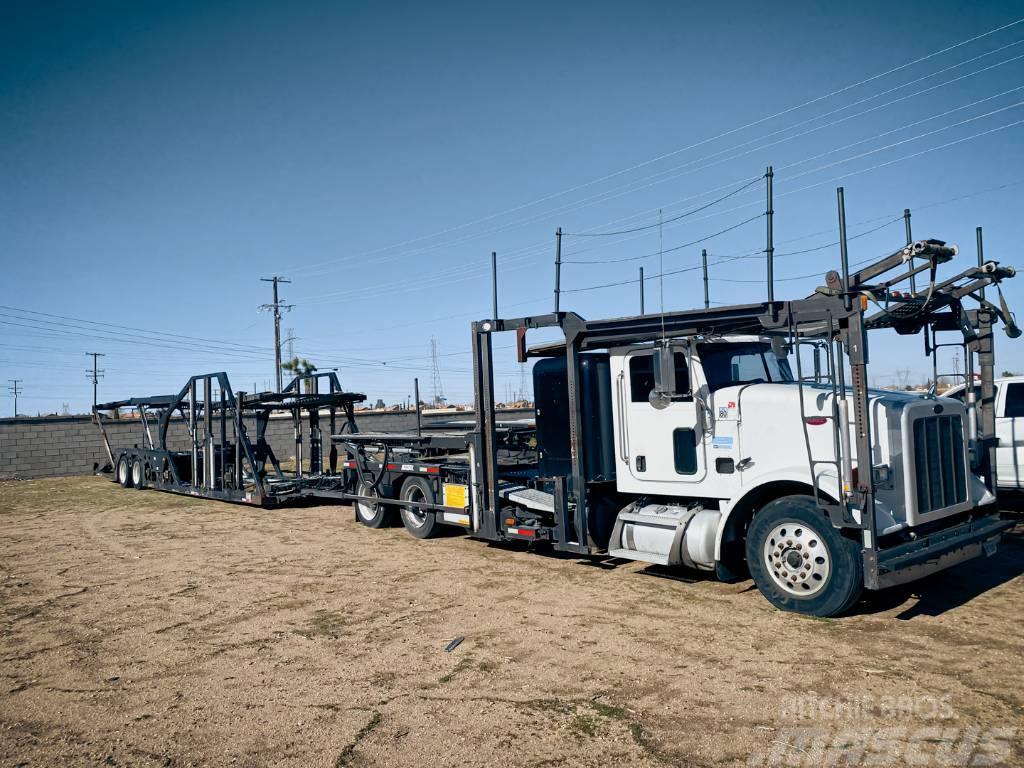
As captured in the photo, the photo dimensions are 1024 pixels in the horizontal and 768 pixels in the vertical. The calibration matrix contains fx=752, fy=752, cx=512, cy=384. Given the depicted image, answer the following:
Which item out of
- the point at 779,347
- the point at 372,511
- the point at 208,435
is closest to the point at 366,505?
the point at 372,511

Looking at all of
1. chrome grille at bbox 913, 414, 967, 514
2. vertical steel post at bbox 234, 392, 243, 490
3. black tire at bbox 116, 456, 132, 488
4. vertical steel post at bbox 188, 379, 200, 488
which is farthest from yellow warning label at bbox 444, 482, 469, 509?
black tire at bbox 116, 456, 132, 488

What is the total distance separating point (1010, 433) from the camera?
1062 centimetres

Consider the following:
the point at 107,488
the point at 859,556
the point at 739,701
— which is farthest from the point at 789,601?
the point at 107,488

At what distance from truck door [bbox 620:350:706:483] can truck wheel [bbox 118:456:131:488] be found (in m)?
17.1

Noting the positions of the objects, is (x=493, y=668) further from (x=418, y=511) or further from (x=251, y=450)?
(x=251, y=450)

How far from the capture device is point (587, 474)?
8625mm

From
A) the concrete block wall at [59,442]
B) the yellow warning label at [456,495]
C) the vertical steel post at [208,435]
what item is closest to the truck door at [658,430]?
the yellow warning label at [456,495]

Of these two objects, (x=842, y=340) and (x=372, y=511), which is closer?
(x=842, y=340)

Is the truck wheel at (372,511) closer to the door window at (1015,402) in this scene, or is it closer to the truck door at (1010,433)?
the truck door at (1010,433)

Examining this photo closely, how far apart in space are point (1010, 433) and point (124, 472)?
2071 centimetres

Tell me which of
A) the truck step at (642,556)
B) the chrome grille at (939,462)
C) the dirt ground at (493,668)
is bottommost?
the dirt ground at (493,668)

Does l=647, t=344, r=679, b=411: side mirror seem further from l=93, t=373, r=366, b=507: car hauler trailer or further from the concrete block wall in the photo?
the concrete block wall

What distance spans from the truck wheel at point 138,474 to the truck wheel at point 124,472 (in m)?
0.19

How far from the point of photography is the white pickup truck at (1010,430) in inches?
413
